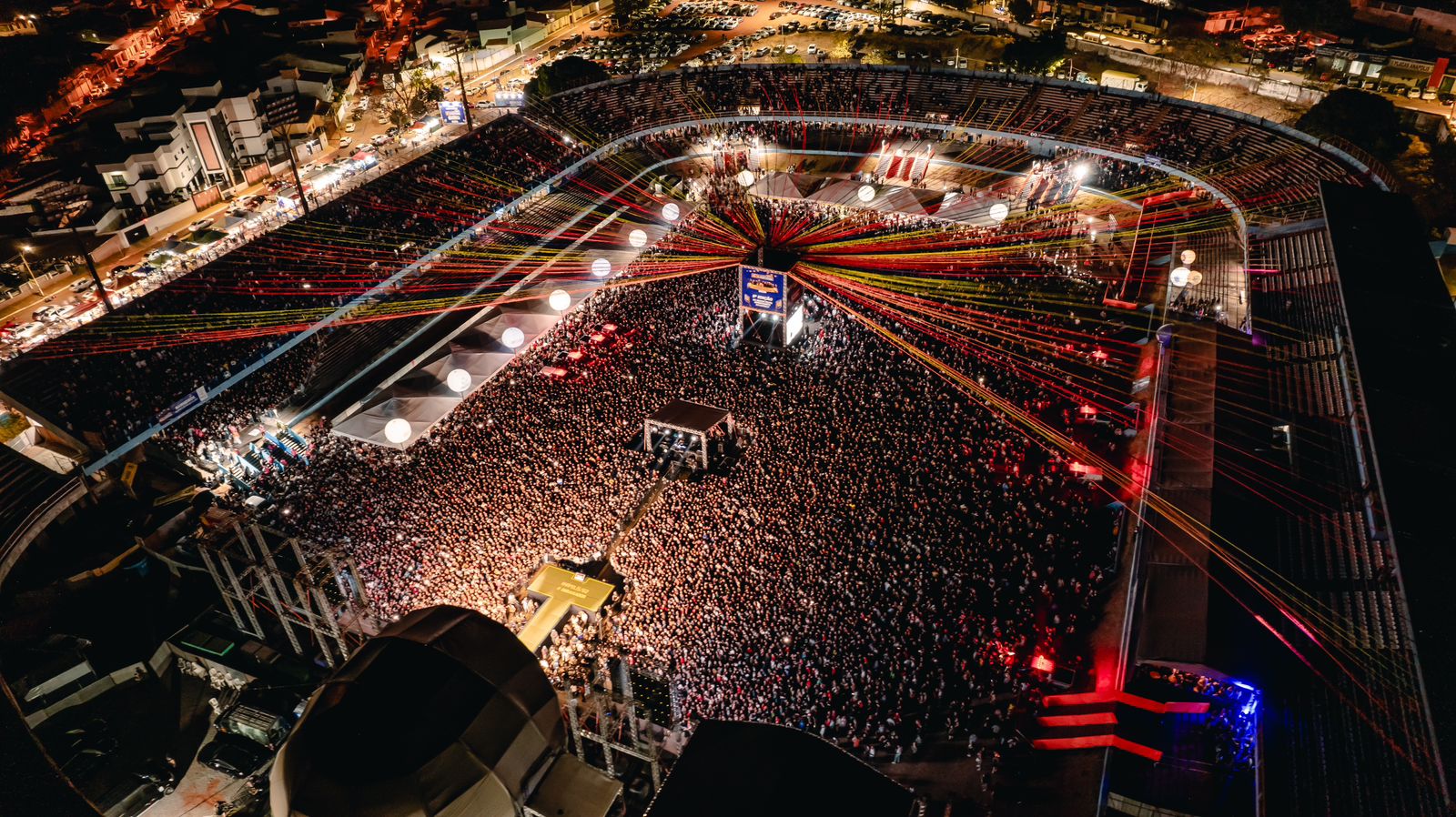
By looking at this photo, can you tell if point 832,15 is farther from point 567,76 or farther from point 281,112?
point 281,112

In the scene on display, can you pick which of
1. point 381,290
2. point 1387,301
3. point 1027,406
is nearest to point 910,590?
point 1027,406

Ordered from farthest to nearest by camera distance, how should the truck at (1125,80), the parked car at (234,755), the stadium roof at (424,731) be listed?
the truck at (1125,80), the parked car at (234,755), the stadium roof at (424,731)

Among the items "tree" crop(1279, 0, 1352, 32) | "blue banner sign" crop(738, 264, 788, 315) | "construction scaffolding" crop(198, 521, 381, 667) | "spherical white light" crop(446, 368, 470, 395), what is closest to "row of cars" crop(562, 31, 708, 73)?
"blue banner sign" crop(738, 264, 788, 315)

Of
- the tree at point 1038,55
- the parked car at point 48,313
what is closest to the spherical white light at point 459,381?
the parked car at point 48,313

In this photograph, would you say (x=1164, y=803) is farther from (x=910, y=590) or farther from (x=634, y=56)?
(x=634, y=56)

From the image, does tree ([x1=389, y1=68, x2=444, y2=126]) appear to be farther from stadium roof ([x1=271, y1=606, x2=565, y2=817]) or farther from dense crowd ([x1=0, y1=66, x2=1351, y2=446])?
stadium roof ([x1=271, y1=606, x2=565, y2=817])

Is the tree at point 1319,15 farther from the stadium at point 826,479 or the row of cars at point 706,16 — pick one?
the row of cars at point 706,16

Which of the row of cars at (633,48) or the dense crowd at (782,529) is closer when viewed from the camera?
the dense crowd at (782,529)
